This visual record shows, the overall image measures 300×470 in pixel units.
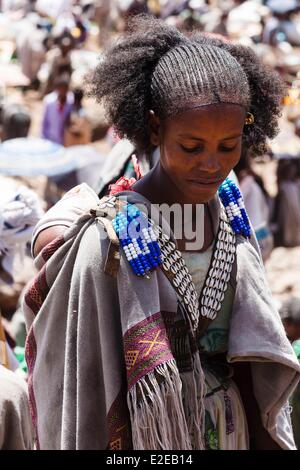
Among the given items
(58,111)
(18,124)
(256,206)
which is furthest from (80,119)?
(256,206)

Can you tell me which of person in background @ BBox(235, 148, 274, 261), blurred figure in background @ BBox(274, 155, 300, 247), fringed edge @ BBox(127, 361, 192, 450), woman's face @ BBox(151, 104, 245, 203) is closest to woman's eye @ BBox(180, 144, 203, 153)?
woman's face @ BBox(151, 104, 245, 203)

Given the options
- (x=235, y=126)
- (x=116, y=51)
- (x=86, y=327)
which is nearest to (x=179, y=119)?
(x=235, y=126)

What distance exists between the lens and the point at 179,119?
8.89 feet

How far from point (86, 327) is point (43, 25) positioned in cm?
1615

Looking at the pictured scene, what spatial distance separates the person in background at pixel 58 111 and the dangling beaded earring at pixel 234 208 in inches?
274

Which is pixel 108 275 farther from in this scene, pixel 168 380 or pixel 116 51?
pixel 116 51

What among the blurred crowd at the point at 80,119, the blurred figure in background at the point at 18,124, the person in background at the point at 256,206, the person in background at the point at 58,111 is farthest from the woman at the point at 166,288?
the person in background at the point at 58,111

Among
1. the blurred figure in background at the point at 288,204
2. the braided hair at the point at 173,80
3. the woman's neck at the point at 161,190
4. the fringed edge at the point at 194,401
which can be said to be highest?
the braided hair at the point at 173,80

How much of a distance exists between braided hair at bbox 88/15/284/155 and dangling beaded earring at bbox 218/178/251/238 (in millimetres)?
147

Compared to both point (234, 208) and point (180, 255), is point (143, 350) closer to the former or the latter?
point (180, 255)

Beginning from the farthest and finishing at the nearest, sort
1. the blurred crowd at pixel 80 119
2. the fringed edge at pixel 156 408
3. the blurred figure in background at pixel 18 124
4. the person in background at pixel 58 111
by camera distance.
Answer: the person in background at pixel 58 111 → the blurred figure in background at pixel 18 124 → the blurred crowd at pixel 80 119 → the fringed edge at pixel 156 408

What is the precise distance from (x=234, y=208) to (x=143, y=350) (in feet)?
2.24

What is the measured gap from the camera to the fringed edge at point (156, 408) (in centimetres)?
265

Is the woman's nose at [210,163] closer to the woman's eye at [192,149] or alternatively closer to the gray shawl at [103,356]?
the woman's eye at [192,149]
